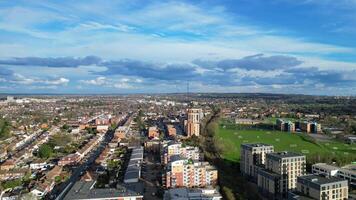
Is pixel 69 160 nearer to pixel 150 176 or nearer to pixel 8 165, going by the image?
pixel 8 165

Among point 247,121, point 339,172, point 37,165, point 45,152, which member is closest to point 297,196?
point 339,172

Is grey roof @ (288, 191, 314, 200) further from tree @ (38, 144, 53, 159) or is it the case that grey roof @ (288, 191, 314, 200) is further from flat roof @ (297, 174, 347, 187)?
tree @ (38, 144, 53, 159)

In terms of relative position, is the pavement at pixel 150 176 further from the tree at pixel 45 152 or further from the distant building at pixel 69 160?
the tree at pixel 45 152

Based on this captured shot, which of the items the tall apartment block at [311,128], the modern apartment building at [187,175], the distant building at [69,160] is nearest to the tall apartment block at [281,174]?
the modern apartment building at [187,175]

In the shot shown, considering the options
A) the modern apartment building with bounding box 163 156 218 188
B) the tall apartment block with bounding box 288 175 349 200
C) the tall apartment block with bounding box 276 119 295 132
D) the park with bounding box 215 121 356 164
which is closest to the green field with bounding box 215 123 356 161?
the park with bounding box 215 121 356 164

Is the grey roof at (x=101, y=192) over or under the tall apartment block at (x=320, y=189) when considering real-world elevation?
under

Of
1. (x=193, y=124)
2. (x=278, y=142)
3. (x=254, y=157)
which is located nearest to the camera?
(x=254, y=157)
